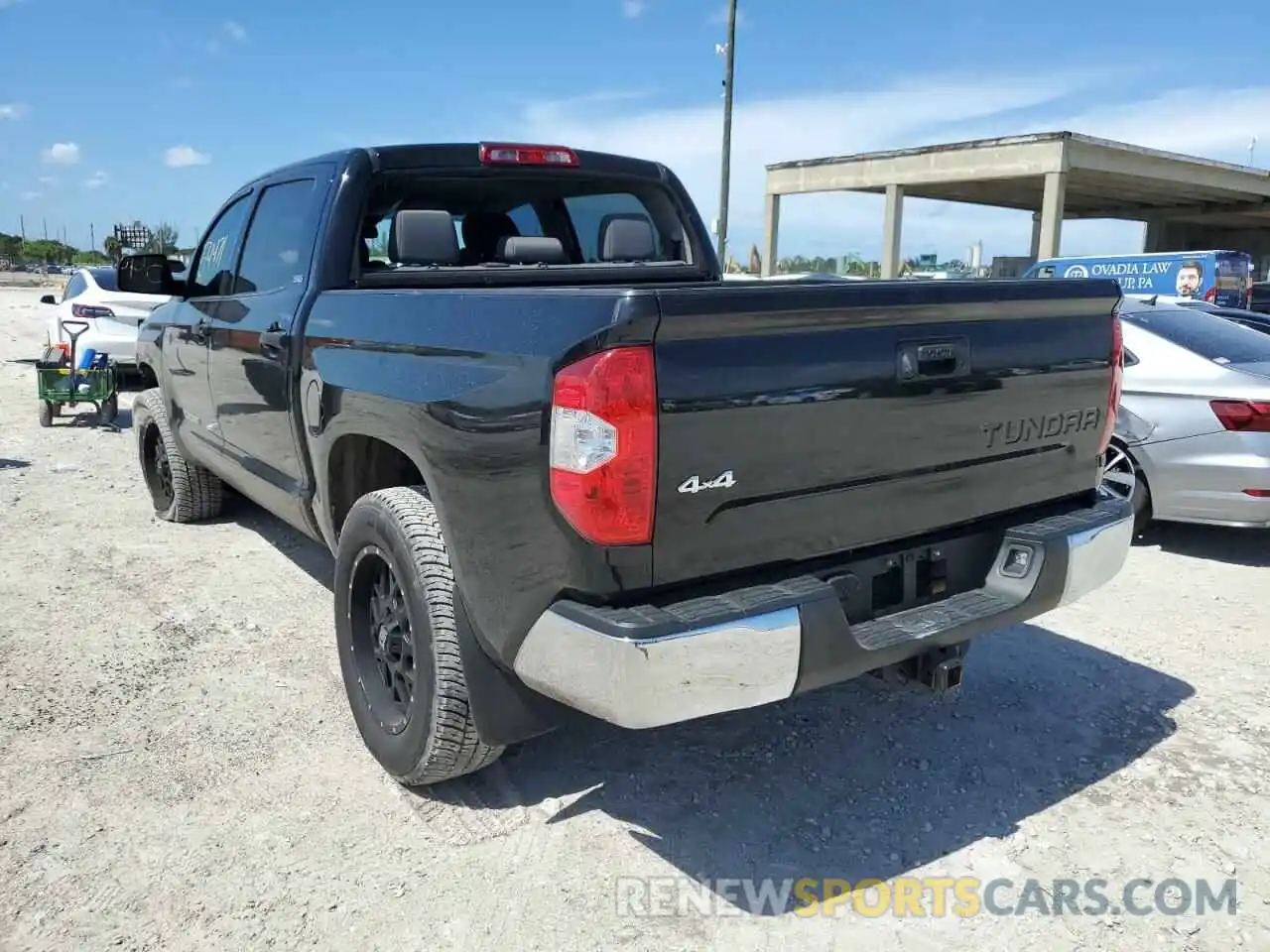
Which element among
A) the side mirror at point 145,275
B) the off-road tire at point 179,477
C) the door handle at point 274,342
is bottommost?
the off-road tire at point 179,477

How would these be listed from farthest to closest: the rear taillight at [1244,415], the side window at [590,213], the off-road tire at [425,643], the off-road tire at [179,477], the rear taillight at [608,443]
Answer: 1. the off-road tire at [179,477]
2. the rear taillight at [1244,415]
3. the side window at [590,213]
4. the off-road tire at [425,643]
5. the rear taillight at [608,443]

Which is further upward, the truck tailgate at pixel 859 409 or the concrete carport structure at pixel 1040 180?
the concrete carport structure at pixel 1040 180

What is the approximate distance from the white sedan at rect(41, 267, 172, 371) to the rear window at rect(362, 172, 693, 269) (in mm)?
8015

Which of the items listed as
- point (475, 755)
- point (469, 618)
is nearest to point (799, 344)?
point (469, 618)

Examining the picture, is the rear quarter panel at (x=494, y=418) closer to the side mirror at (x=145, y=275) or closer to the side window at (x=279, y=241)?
the side window at (x=279, y=241)

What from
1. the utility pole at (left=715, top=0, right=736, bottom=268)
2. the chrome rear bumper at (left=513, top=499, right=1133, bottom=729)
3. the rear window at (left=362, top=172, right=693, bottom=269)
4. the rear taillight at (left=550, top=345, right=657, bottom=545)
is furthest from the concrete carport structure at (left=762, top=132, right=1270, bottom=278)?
the rear taillight at (left=550, top=345, right=657, bottom=545)

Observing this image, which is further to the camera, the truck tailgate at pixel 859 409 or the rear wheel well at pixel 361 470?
the rear wheel well at pixel 361 470

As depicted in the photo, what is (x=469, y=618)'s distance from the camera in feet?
8.45

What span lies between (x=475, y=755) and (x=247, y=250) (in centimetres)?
281

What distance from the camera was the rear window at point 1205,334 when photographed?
5719 millimetres

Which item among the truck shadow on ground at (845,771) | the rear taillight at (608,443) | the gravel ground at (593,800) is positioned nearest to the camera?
the rear taillight at (608,443)

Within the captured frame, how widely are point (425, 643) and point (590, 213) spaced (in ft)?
8.46

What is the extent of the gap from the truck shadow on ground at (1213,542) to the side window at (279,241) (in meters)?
5.08

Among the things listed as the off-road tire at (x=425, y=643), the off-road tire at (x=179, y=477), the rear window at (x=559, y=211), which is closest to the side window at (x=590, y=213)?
the rear window at (x=559, y=211)
